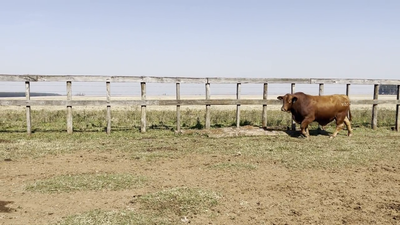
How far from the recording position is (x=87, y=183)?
254 inches

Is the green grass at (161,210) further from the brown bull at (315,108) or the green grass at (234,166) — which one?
the brown bull at (315,108)

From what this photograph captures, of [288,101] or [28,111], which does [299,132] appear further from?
[28,111]

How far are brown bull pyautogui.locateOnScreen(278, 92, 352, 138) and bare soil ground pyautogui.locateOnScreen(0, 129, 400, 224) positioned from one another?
4140mm

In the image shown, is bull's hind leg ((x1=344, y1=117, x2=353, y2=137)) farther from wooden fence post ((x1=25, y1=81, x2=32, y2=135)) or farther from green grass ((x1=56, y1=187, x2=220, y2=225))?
wooden fence post ((x1=25, y1=81, x2=32, y2=135))

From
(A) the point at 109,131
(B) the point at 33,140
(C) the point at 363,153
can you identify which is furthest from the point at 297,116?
(B) the point at 33,140

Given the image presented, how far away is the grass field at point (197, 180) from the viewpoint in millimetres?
5016

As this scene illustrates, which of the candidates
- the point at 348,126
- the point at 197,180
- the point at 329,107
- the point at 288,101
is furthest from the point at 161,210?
the point at 348,126

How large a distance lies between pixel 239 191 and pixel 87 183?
273 cm

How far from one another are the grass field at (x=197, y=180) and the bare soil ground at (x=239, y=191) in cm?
2

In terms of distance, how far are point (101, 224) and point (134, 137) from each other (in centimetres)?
783

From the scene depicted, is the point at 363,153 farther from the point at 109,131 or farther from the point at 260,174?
the point at 109,131

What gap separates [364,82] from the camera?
48.9 feet

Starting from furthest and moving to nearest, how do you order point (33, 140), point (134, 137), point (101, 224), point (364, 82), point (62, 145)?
1. point (364, 82)
2. point (134, 137)
3. point (33, 140)
4. point (62, 145)
5. point (101, 224)

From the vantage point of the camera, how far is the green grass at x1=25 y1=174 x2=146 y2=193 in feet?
20.2
